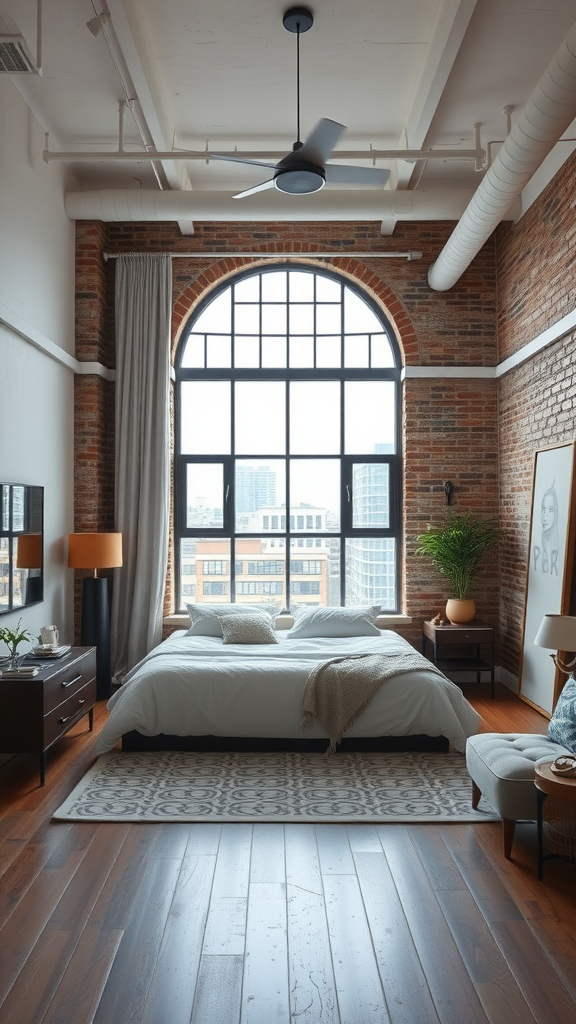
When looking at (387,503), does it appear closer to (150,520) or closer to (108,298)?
(150,520)

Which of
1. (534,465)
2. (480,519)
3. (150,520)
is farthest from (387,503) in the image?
(150,520)

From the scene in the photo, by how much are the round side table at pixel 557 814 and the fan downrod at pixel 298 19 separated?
4673mm

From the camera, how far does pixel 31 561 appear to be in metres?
5.84

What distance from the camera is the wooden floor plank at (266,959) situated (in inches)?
97.0

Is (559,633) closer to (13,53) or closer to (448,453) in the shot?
(448,453)

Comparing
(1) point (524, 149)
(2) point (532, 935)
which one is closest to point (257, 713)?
(2) point (532, 935)

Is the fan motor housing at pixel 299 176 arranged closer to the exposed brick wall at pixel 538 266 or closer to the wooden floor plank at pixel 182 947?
the exposed brick wall at pixel 538 266

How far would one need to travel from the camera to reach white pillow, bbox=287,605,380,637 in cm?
661

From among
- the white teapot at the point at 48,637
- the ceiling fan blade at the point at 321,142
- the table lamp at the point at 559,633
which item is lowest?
the white teapot at the point at 48,637

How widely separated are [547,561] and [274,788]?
9.68 ft

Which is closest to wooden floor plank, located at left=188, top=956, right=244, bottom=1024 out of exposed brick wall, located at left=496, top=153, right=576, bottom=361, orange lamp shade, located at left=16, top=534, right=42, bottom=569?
orange lamp shade, located at left=16, top=534, right=42, bottom=569

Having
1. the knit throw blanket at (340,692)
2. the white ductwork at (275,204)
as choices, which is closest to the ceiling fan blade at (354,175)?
the white ductwork at (275,204)

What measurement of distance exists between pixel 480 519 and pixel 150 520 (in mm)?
3343

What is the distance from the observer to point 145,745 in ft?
17.0
